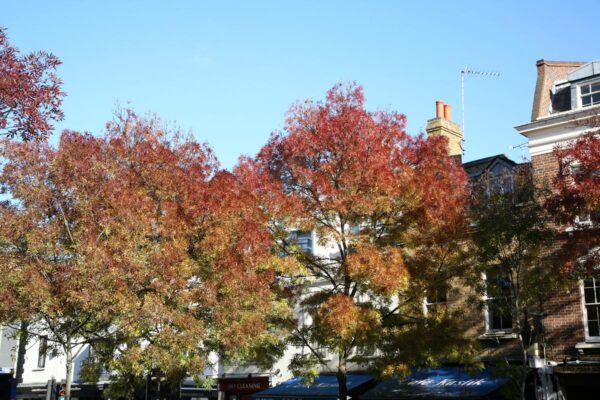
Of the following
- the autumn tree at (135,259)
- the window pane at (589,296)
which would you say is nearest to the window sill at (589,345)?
the window pane at (589,296)

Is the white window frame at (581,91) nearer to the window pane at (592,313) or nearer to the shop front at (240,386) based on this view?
the window pane at (592,313)

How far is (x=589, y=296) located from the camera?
20.4 meters

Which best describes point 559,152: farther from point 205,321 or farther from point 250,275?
point 205,321

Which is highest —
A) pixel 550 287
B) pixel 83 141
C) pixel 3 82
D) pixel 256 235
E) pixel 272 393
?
pixel 83 141

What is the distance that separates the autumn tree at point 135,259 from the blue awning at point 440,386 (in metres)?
3.88

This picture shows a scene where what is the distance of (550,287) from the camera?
17438 millimetres

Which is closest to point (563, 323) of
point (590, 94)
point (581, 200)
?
point (581, 200)

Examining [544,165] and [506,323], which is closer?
[506,323]

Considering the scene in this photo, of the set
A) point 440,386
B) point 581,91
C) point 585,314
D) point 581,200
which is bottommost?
point 440,386

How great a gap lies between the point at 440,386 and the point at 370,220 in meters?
5.41

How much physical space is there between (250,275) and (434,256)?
5.38 m

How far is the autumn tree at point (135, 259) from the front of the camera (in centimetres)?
1752

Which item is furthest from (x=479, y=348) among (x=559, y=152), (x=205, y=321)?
(x=205, y=321)

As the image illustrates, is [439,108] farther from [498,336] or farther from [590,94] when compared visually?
[498,336]
